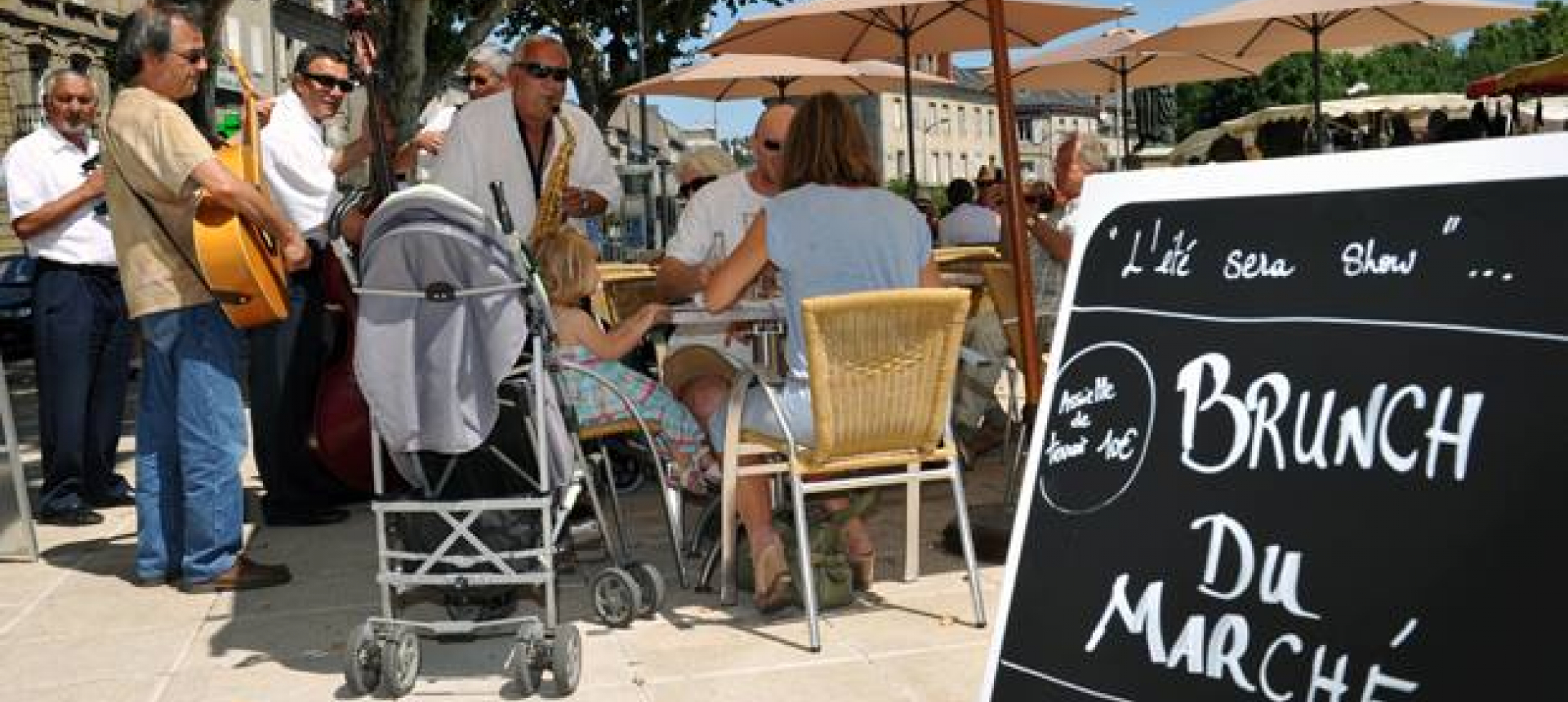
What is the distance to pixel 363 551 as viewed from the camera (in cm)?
627

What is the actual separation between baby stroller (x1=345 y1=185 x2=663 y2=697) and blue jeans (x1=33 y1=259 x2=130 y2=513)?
300cm

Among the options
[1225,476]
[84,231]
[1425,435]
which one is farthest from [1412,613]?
[84,231]

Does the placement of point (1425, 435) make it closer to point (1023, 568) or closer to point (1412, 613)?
point (1412, 613)

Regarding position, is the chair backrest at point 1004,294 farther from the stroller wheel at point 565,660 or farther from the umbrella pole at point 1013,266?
the stroller wheel at point 565,660

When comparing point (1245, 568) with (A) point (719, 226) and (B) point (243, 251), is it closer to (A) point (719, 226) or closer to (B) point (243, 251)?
(B) point (243, 251)

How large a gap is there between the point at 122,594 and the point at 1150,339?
439 cm

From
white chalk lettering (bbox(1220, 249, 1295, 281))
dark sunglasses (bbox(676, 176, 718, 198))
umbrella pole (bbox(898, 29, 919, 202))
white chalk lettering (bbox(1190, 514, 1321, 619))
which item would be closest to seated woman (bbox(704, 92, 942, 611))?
white chalk lettering (bbox(1220, 249, 1295, 281))

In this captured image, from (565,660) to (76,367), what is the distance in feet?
12.2

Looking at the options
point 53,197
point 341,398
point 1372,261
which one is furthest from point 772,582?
point 53,197

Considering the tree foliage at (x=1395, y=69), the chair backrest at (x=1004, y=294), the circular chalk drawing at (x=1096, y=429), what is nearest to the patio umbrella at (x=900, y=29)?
the chair backrest at (x=1004, y=294)

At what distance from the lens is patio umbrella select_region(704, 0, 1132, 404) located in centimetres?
569

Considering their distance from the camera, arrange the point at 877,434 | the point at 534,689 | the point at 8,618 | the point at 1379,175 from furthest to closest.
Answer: the point at 8,618
the point at 877,434
the point at 534,689
the point at 1379,175

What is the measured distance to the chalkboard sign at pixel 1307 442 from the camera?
1.96m

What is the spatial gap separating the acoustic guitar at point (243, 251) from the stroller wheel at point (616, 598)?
1501 millimetres
